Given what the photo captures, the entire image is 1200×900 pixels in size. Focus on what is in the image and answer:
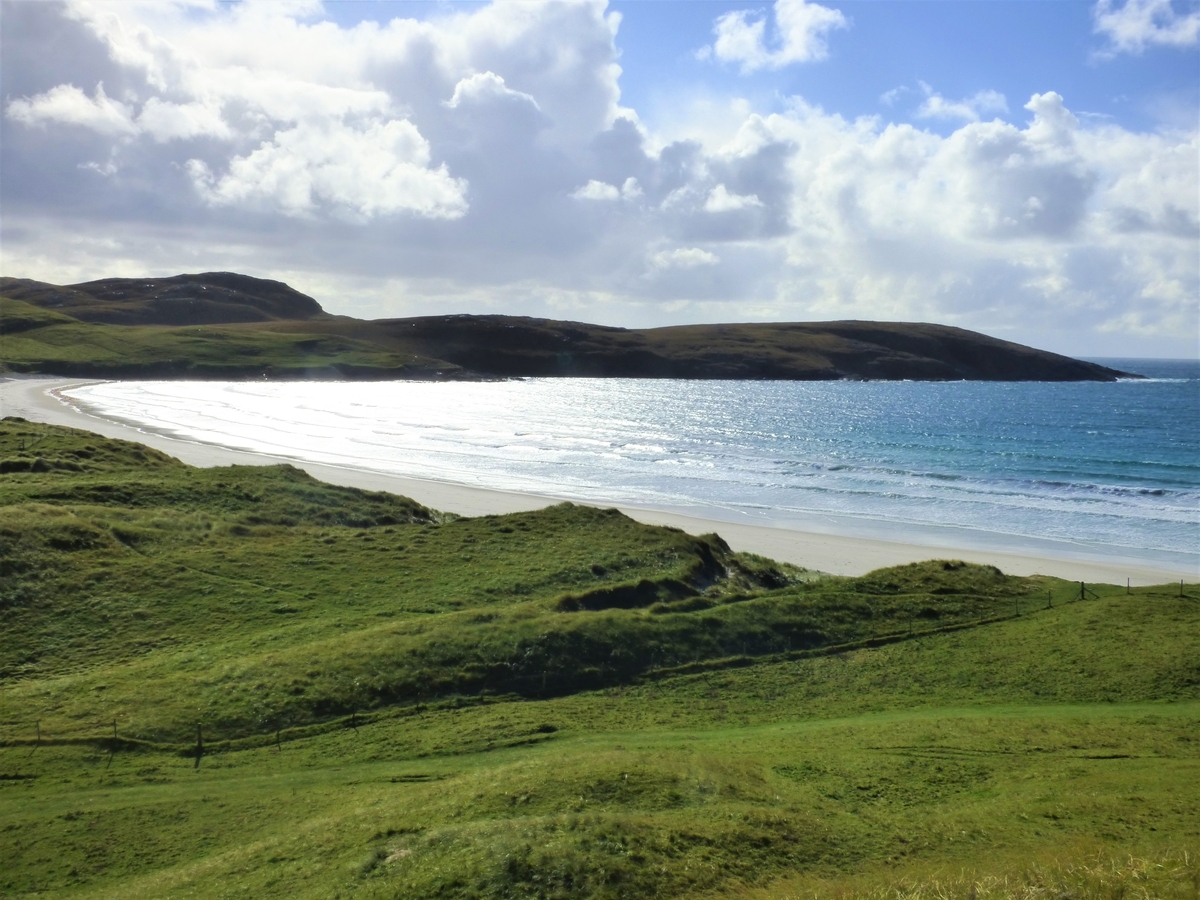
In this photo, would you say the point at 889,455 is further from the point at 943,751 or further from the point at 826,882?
the point at 826,882

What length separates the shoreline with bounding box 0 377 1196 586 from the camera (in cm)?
4931

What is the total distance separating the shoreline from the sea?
6.62 ft

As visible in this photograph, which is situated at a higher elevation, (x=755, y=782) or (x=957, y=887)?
(x=957, y=887)

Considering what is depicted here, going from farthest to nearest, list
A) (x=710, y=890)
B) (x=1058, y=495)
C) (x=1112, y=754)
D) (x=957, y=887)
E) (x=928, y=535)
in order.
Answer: (x=1058, y=495) → (x=928, y=535) → (x=1112, y=754) → (x=710, y=890) → (x=957, y=887)

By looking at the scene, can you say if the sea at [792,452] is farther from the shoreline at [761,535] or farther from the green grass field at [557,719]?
the green grass field at [557,719]

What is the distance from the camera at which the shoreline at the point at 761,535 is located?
Result: 4931cm

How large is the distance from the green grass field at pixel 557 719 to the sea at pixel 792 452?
25.0 meters

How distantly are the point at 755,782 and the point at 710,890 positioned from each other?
16.6 feet

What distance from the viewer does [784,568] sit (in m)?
45.2

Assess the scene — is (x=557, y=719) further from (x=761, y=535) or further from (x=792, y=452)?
(x=792, y=452)

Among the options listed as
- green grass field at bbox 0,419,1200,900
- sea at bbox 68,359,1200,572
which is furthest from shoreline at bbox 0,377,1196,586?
green grass field at bbox 0,419,1200,900

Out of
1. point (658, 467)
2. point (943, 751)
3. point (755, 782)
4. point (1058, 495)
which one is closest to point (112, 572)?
point (755, 782)

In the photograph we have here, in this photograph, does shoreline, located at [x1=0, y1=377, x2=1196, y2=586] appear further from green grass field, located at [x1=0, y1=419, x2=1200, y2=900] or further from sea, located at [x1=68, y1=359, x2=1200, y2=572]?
green grass field, located at [x1=0, y1=419, x2=1200, y2=900]

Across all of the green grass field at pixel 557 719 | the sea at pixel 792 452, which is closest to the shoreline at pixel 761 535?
the sea at pixel 792 452
